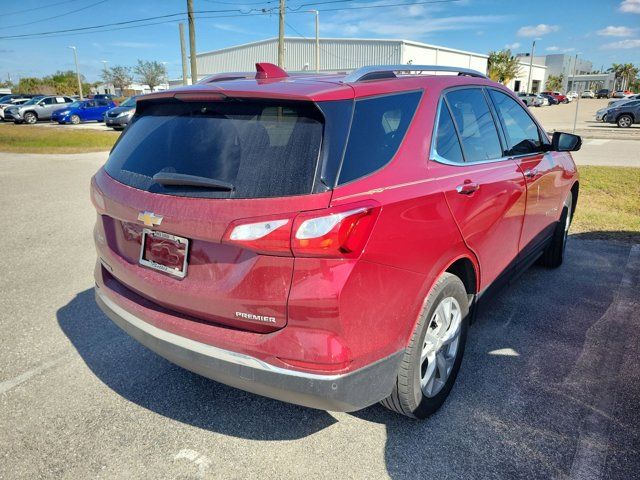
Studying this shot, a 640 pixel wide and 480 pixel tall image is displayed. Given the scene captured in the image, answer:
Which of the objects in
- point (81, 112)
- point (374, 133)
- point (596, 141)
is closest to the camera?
point (374, 133)

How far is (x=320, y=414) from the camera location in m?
2.79

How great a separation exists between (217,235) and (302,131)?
1.92 feet

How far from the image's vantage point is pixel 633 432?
262 cm

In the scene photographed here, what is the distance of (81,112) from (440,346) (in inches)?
1332

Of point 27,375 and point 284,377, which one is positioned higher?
point 284,377

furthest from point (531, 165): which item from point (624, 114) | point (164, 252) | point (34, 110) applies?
point (34, 110)

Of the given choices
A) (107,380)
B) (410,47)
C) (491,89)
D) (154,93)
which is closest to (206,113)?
(154,93)

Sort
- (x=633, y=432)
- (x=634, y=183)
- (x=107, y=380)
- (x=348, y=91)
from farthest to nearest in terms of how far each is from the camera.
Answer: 1. (x=634, y=183)
2. (x=107, y=380)
3. (x=633, y=432)
4. (x=348, y=91)

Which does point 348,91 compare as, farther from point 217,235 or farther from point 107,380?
point 107,380

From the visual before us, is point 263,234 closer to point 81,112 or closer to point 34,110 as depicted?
point 81,112

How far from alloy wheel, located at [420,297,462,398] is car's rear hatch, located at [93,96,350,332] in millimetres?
1025

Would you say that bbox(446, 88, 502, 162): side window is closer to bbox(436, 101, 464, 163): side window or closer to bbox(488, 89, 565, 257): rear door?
bbox(436, 101, 464, 163): side window

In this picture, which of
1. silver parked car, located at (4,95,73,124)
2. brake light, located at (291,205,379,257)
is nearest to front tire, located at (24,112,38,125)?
silver parked car, located at (4,95,73,124)

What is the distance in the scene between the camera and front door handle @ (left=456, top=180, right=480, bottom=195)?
270 cm
